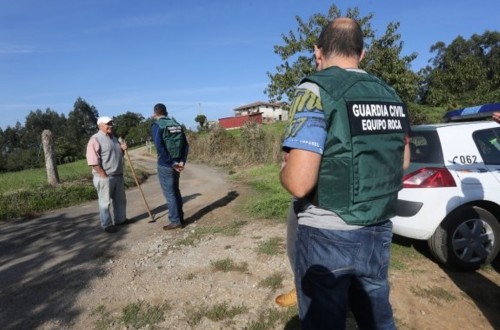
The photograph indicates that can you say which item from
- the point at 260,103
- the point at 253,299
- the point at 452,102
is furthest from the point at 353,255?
the point at 260,103

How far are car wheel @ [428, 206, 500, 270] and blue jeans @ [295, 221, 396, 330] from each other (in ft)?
9.08

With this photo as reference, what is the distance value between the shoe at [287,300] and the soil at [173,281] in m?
0.08

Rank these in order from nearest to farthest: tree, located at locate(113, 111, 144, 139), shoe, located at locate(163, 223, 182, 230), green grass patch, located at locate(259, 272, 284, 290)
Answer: green grass patch, located at locate(259, 272, 284, 290), shoe, located at locate(163, 223, 182, 230), tree, located at locate(113, 111, 144, 139)

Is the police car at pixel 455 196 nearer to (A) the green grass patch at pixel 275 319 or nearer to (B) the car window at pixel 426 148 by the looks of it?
(B) the car window at pixel 426 148

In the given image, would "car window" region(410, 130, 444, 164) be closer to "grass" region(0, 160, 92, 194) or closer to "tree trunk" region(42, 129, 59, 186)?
"grass" region(0, 160, 92, 194)

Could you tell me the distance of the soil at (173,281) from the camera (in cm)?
358

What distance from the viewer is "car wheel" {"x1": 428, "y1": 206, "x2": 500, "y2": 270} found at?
14.0ft

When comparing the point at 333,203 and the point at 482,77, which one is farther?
the point at 482,77

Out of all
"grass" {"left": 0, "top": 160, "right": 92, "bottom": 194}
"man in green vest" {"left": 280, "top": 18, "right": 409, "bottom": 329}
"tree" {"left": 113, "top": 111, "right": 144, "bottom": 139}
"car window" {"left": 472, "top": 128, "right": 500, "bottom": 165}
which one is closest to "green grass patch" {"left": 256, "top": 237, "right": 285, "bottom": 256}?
"car window" {"left": 472, "top": 128, "right": 500, "bottom": 165}

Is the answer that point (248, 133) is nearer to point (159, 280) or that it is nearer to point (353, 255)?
point (159, 280)

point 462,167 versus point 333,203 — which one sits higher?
point 333,203

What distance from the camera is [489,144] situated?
4492 mm

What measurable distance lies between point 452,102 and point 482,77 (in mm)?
4502

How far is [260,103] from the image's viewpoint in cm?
8569
